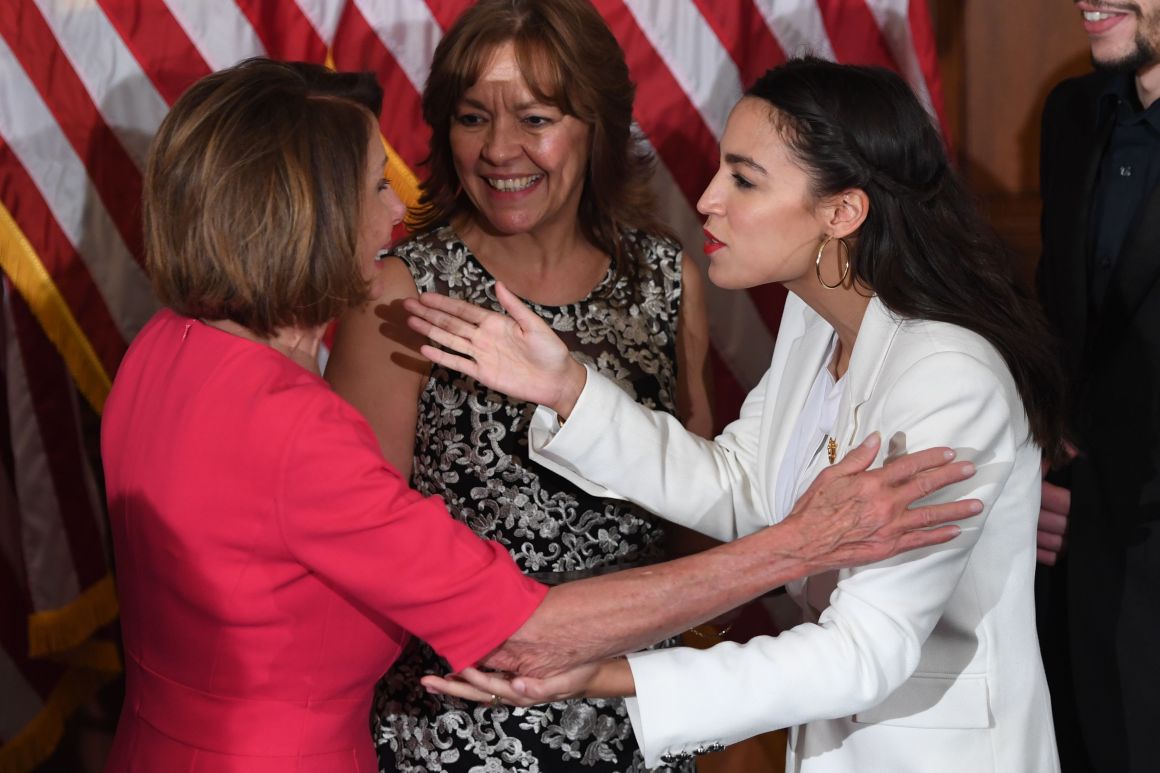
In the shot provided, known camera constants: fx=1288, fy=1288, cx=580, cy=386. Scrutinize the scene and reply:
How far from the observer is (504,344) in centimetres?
194

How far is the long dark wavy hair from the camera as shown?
1.78 meters

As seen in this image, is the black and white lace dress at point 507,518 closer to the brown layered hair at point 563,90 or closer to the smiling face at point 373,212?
the brown layered hair at point 563,90

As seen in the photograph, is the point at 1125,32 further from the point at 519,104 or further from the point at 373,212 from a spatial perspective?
the point at 373,212

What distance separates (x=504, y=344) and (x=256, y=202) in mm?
575

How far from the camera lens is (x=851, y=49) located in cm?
280

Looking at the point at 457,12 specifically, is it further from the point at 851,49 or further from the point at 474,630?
the point at 474,630

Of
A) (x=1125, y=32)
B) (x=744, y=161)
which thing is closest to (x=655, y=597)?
(x=744, y=161)

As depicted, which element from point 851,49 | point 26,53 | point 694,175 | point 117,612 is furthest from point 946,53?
point 117,612

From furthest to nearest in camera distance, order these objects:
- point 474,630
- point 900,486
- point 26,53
Answer: point 26,53 < point 900,486 < point 474,630

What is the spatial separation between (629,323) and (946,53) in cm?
123

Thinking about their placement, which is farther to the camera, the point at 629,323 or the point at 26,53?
the point at 26,53

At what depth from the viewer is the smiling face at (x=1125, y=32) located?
2262 mm

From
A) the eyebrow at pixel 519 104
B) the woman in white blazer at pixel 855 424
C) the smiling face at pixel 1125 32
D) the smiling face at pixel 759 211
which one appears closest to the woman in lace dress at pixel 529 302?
the eyebrow at pixel 519 104

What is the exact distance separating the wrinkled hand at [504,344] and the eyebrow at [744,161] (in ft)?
1.23
